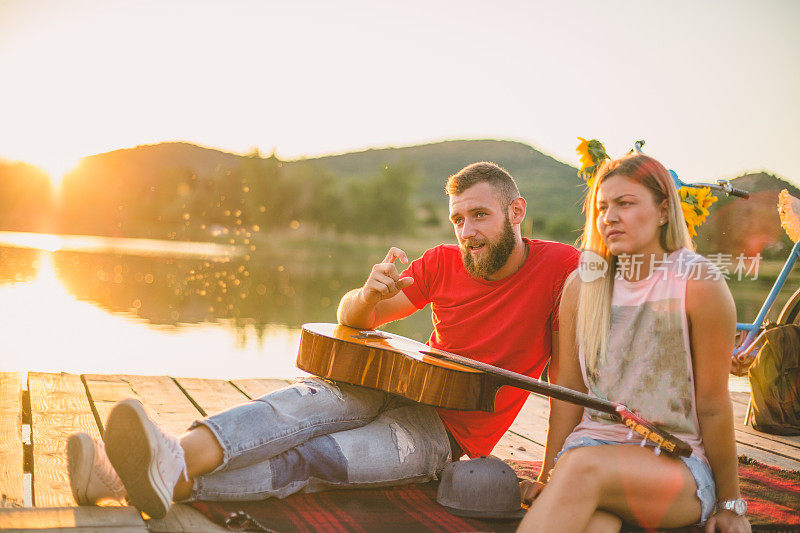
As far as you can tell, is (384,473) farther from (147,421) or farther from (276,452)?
(147,421)

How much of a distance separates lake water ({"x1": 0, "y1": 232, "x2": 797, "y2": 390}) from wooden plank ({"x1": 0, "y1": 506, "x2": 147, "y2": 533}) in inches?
155

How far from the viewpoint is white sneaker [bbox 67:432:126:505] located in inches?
89.8

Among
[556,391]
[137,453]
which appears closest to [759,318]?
[556,391]

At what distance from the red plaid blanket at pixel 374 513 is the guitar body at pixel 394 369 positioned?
401 millimetres

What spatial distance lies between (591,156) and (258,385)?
265cm

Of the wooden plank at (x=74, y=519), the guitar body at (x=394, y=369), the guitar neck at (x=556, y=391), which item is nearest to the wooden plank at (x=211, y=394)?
the guitar body at (x=394, y=369)

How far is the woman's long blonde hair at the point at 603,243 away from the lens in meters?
2.44

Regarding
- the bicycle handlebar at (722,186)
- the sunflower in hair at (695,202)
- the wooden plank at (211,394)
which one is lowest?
the wooden plank at (211,394)

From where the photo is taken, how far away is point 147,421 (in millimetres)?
2248

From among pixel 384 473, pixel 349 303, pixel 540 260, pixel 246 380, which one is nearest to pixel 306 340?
pixel 349 303

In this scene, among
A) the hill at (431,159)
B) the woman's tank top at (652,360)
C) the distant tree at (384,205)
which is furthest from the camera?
the distant tree at (384,205)

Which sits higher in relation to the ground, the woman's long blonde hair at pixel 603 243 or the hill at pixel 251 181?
the hill at pixel 251 181

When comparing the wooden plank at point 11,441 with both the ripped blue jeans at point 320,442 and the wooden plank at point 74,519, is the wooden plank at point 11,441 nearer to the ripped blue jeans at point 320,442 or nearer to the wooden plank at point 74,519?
the wooden plank at point 74,519

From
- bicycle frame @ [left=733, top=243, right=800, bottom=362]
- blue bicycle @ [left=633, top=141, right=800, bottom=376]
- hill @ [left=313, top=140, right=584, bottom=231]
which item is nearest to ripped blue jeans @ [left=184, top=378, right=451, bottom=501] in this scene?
blue bicycle @ [left=633, top=141, right=800, bottom=376]
